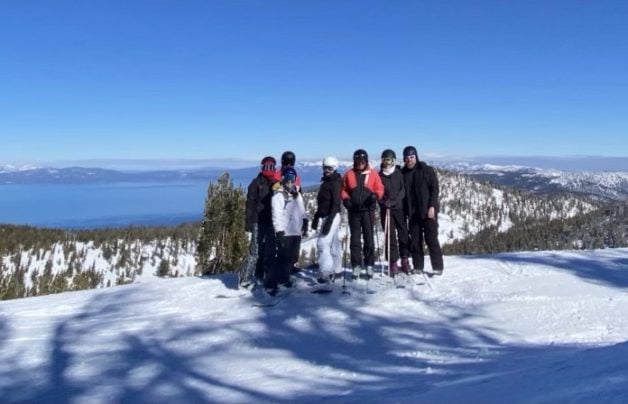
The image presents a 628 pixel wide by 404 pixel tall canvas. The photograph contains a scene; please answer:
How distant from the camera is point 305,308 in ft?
30.1

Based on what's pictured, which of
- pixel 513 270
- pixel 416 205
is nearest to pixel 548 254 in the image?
pixel 513 270

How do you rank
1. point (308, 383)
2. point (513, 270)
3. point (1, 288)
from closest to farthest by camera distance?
point (308, 383)
point (513, 270)
point (1, 288)

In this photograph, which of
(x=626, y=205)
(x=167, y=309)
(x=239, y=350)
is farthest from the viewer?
(x=626, y=205)

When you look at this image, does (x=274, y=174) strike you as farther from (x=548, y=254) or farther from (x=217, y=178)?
(x=217, y=178)

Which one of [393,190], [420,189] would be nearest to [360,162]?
[393,190]

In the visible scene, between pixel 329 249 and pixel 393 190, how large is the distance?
5.61ft

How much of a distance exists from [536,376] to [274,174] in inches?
248

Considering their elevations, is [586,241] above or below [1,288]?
below

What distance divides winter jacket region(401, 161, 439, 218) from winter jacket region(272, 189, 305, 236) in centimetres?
221

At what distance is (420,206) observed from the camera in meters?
10.4

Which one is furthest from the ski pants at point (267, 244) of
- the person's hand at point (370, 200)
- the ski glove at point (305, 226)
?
the person's hand at point (370, 200)

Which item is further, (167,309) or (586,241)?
(586,241)

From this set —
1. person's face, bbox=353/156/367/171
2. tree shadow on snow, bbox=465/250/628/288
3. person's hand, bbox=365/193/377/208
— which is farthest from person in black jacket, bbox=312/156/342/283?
tree shadow on snow, bbox=465/250/628/288

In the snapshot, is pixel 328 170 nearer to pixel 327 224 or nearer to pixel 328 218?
pixel 328 218
